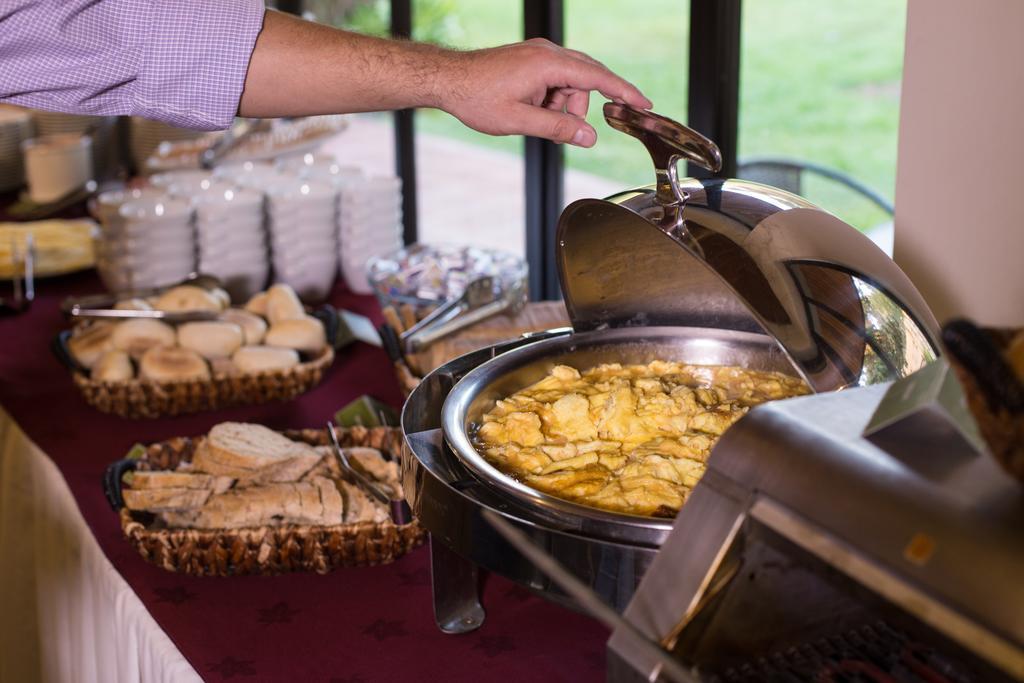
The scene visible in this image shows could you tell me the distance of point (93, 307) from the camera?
209cm

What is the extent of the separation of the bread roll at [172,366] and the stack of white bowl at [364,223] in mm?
673

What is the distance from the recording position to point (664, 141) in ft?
3.33

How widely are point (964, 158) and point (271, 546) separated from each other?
0.98m

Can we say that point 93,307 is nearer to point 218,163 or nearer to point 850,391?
point 218,163

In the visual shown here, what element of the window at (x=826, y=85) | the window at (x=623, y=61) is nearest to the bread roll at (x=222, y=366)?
the window at (x=623, y=61)

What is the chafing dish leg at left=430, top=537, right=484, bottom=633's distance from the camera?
112cm

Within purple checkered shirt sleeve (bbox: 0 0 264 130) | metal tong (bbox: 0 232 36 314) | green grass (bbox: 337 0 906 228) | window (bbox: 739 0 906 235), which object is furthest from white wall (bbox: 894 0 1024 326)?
window (bbox: 739 0 906 235)

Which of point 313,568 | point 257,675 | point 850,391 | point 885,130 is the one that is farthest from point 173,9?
point 885,130

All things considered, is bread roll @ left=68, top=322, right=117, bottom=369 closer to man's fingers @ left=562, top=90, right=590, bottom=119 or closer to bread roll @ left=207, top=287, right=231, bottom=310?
bread roll @ left=207, top=287, right=231, bottom=310

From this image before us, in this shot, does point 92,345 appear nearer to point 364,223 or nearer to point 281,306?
point 281,306

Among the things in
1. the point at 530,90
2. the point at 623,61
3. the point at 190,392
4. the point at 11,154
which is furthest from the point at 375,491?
the point at 623,61

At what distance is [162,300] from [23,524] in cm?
47

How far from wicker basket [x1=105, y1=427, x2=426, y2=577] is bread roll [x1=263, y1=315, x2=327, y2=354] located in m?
0.65

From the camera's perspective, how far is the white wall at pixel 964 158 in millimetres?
1308
